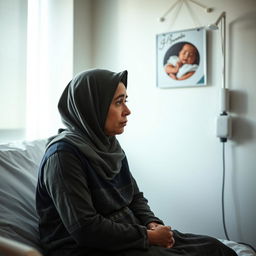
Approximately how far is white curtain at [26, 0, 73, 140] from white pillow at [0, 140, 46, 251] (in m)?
0.59

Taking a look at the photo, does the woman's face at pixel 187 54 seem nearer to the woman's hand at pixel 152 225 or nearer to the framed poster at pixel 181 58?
the framed poster at pixel 181 58

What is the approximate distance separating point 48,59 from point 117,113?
0.97 m

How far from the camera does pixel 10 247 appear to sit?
1.63 feet

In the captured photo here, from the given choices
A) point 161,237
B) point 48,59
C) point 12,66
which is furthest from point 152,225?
point 48,59

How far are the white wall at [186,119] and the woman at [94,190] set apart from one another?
1.94 feet

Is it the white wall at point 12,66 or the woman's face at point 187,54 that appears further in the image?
the woman's face at point 187,54

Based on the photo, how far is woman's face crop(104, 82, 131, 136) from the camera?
1083mm

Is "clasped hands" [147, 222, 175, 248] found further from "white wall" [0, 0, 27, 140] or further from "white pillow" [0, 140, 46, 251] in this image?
"white wall" [0, 0, 27, 140]

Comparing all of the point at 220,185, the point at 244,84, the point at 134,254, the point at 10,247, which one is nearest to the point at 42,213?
the point at 134,254

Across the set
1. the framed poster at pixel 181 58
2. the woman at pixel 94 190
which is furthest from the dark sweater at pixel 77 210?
the framed poster at pixel 181 58

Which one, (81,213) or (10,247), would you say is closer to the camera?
(10,247)

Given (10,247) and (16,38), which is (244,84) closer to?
(16,38)

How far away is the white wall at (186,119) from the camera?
5.08ft

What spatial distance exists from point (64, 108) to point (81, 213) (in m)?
0.42
